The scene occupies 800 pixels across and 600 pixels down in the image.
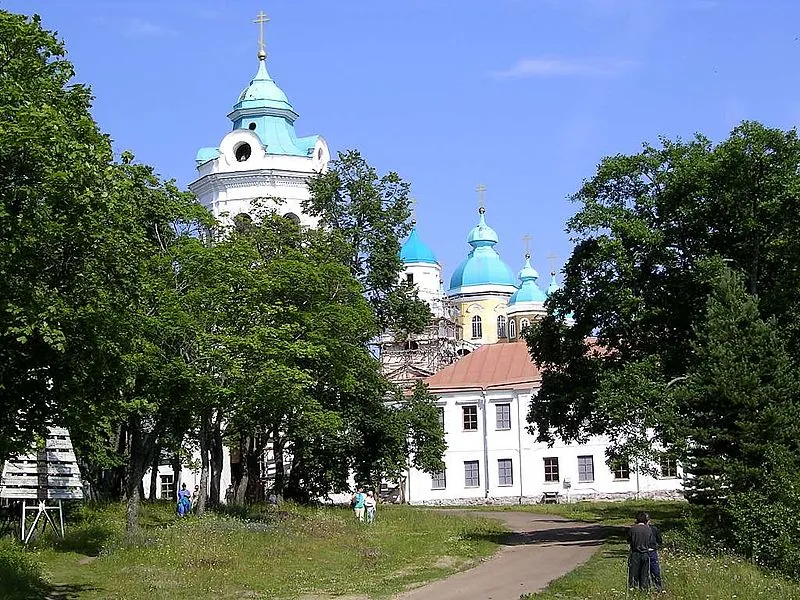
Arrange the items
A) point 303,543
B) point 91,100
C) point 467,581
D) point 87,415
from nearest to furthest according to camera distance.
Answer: point 87,415
point 91,100
point 467,581
point 303,543

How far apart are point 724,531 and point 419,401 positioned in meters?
22.7

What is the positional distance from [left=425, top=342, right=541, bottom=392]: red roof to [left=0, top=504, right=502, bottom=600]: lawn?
25620mm

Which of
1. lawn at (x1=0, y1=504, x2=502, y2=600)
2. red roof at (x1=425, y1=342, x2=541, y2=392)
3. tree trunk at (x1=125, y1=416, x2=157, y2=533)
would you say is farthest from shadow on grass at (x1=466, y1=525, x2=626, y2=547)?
red roof at (x1=425, y1=342, x2=541, y2=392)

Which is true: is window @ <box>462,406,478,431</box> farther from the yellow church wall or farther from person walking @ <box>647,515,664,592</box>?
person walking @ <box>647,515,664,592</box>

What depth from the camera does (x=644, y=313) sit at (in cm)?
2700

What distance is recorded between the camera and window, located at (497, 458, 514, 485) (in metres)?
57.0

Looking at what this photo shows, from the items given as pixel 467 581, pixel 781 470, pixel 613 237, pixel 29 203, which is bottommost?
pixel 467 581

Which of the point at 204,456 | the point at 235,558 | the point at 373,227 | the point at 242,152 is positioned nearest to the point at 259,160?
the point at 242,152

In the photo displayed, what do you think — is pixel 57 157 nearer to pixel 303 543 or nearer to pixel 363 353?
pixel 303 543

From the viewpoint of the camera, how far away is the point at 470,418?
2298 inches

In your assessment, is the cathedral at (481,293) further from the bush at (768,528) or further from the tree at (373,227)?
the bush at (768,528)

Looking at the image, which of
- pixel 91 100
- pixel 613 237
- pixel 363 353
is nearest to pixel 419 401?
pixel 363 353

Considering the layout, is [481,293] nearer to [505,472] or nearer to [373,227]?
[505,472]

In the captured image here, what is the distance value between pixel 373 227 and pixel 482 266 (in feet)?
167
